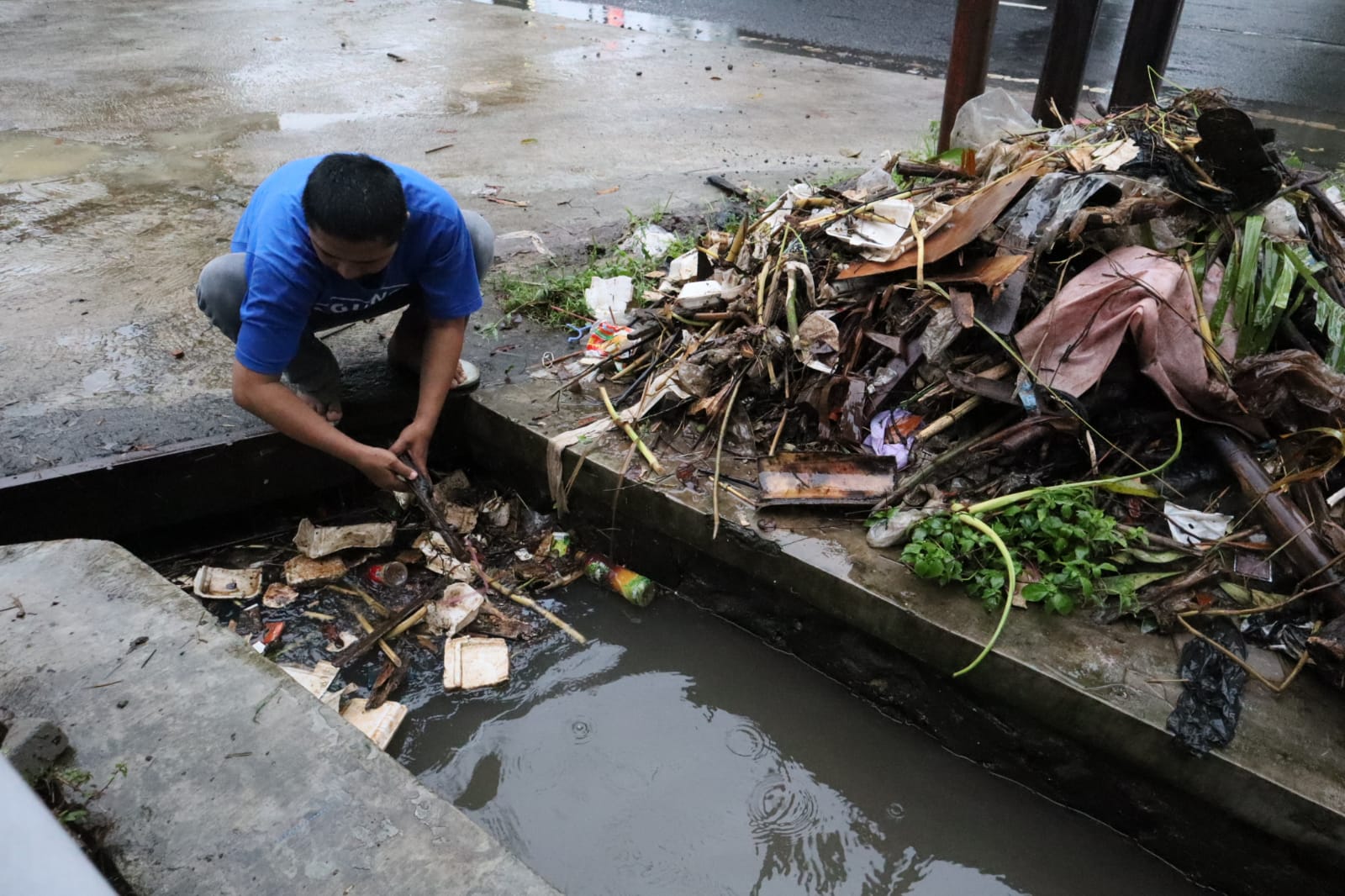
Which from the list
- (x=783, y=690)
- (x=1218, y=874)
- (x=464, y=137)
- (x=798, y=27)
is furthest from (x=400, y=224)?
(x=798, y=27)

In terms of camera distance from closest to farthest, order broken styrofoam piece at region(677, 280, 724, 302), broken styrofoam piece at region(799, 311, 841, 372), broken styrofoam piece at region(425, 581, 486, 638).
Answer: broken styrofoam piece at region(425, 581, 486, 638), broken styrofoam piece at region(799, 311, 841, 372), broken styrofoam piece at region(677, 280, 724, 302)

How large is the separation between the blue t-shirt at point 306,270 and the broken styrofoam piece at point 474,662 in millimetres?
1029

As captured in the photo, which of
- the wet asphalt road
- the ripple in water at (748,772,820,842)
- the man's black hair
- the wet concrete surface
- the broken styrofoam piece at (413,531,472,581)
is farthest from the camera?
the wet asphalt road

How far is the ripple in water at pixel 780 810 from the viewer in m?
2.27

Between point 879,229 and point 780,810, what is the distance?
6.86 feet

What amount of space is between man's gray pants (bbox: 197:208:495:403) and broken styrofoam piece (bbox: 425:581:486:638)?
2.67ft

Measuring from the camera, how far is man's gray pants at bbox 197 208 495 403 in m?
2.61

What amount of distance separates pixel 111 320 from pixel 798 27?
8.90m

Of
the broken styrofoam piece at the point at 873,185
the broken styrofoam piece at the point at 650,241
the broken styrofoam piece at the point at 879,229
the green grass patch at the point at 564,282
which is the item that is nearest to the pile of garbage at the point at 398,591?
the green grass patch at the point at 564,282

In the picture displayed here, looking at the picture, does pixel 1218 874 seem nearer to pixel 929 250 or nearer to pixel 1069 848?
pixel 1069 848

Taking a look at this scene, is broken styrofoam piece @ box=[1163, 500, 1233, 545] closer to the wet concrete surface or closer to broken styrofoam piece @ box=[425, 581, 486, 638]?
broken styrofoam piece @ box=[425, 581, 486, 638]

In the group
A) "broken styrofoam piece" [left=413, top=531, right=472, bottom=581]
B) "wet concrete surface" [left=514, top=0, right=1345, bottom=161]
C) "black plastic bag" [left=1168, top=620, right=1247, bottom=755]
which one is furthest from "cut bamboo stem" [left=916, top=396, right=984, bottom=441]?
"wet concrete surface" [left=514, top=0, right=1345, bottom=161]

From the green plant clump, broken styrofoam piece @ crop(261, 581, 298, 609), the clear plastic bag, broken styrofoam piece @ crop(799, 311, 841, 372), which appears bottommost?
broken styrofoam piece @ crop(261, 581, 298, 609)

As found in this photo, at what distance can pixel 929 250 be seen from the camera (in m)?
2.91
